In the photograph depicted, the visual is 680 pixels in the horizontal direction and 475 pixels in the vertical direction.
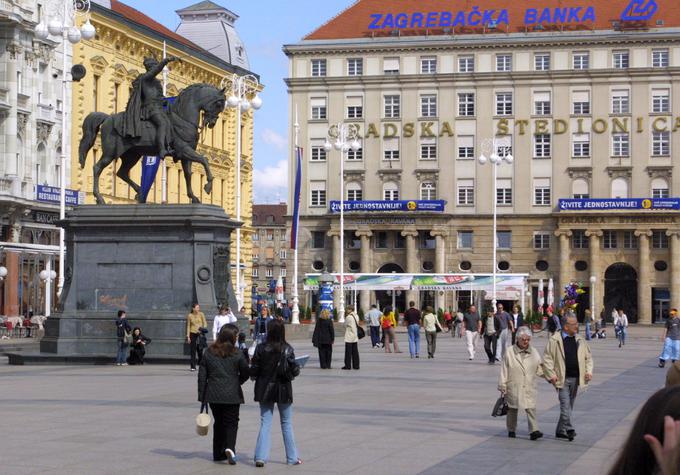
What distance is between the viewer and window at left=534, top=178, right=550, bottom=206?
103438 mm

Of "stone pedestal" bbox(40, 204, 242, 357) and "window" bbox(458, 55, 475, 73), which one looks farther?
"window" bbox(458, 55, 475, 73)

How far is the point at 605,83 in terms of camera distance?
10256 centimetres

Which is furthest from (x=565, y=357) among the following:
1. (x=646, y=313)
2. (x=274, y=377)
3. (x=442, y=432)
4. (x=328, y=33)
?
(x=328, y=33)

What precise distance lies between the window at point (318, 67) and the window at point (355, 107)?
3.02 meters

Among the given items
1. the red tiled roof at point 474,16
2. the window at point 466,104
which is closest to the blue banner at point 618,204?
the window at point 466,104

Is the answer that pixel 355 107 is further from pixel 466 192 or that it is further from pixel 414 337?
pixel 414 337

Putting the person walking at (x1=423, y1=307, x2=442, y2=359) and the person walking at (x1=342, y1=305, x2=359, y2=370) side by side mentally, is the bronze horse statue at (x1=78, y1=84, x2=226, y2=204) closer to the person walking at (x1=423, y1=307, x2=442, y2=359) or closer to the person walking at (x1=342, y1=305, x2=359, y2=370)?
the person walking at (x1=342, y1=305, x2=359, y2=370)

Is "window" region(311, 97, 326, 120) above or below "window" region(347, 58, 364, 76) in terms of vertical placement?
below

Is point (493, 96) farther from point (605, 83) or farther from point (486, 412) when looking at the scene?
point (486, 412)

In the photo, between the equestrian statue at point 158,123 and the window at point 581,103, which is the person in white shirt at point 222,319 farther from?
the window at point 581,103

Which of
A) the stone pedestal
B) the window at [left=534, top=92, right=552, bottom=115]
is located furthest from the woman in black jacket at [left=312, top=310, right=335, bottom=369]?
the window at [left=534, top=92, right=552, bottom=115]

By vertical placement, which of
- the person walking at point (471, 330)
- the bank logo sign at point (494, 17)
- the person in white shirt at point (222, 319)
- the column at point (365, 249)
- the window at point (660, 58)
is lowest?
the person walking at point (471, 330)

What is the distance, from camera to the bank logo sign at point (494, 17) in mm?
102375

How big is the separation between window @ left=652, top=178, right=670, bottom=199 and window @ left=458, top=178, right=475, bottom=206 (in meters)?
13.7
